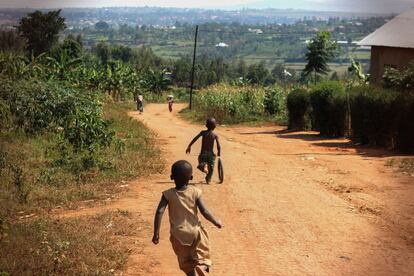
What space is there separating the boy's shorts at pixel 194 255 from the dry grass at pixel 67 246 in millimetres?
951

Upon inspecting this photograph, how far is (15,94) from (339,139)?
872 centimetres

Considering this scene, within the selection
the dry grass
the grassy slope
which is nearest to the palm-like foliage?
the grassy slope

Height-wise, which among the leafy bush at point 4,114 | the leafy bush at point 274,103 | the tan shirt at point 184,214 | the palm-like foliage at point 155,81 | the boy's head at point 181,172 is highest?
the boy's head at point 181,172

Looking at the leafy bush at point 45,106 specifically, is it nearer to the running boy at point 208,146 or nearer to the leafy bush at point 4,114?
the leafy bush at point 4,114

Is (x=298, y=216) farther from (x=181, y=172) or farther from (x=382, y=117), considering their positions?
(x=382, y=117)

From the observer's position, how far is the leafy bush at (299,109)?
19516mm

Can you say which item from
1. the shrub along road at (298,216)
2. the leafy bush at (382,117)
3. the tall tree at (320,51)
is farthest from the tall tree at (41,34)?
the shrub along road at (298,216)

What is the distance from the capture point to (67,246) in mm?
5512

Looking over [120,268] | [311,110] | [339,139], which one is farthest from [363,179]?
[311,110]

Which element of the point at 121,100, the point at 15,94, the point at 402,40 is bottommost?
the point at 121,100

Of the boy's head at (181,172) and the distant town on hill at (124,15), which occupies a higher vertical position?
the distant town on hill at (124,15)

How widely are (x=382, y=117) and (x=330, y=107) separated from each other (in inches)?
143

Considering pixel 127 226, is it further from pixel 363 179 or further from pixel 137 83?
pixel 137 83

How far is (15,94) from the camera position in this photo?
13.6 meters
